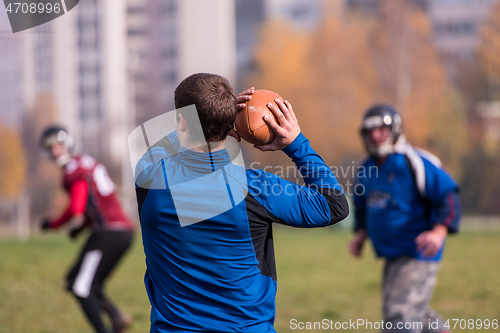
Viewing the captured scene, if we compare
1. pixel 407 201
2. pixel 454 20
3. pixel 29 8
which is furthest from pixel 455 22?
pixel 407 201

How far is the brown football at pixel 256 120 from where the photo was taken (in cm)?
241

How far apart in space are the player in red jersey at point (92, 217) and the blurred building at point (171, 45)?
3972 centimetres

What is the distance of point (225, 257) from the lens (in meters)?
2.25

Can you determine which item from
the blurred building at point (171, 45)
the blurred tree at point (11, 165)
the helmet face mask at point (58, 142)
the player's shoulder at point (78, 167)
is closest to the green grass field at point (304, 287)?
the player's shoulder at point (78, 167)

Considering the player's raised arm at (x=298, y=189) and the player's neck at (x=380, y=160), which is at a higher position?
the player's raised arm at (x=298, y=189)

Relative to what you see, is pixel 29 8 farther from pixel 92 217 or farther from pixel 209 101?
pixel 209 101

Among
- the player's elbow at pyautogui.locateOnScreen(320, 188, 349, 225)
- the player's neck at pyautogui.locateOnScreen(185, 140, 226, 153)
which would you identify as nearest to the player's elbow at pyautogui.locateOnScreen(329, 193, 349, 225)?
the player's elbow at pyautogui.locateOnScreen(320, 188, 349, 225)

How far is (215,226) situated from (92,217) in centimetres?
440

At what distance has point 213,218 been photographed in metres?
2.24

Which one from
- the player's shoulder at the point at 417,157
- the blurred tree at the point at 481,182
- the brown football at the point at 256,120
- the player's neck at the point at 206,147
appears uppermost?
the brown football at the point at 256,120

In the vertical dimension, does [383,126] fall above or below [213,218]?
below

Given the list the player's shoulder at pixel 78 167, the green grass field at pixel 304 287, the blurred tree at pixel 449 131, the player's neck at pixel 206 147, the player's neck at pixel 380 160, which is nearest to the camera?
the player's neck at pixel 206 147

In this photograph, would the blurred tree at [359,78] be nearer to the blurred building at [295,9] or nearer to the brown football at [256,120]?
the blurred building at [295,9]

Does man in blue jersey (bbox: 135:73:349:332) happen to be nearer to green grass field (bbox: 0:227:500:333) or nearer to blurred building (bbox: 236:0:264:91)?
green grass field (bbox: 0:227:500:333)
